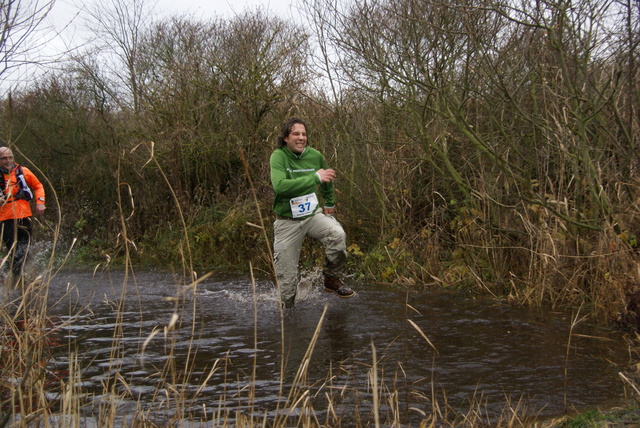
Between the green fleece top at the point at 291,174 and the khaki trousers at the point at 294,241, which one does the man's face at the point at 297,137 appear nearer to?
the green fleece top at the point at 291,174

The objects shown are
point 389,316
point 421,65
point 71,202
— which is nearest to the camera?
point 389,316

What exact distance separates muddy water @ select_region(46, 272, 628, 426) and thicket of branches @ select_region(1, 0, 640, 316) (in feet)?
2.46

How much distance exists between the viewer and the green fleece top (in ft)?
22.6

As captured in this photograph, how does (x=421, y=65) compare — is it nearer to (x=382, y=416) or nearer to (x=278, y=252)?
(x=278, y=252)

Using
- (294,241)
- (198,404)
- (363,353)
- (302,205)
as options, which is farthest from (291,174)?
(198,404)

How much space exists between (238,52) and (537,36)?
7.97m

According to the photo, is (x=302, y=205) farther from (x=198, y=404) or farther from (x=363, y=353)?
(x=198, y=404)

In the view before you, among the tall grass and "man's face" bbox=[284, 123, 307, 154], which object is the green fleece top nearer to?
"man's face" bbox=[284, 123, 307, 154]

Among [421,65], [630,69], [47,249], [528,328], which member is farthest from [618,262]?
[47,249]

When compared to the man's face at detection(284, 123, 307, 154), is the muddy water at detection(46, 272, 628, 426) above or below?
below

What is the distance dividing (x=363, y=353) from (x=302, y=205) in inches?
85.3

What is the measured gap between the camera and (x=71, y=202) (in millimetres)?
17344

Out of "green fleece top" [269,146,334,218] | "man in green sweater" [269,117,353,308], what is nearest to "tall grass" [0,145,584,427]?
"green fleece top" [269,146,334,218]

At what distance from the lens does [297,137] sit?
7090 mm
